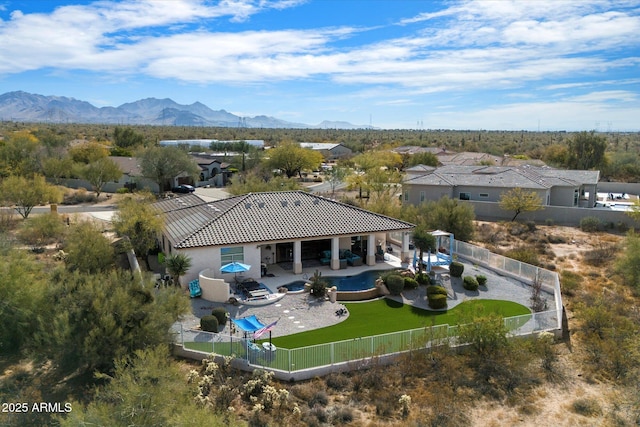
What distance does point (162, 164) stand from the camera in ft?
196

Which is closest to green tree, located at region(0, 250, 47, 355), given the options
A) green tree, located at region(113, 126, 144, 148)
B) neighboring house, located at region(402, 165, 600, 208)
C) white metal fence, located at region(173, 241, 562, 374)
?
white metal fence, located at region(173, 241, 562, 374)

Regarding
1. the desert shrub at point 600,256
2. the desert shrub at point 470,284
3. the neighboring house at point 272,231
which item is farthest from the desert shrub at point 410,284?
the desert shrub at point 600,256

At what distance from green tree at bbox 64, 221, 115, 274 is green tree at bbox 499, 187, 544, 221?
35.4 metres

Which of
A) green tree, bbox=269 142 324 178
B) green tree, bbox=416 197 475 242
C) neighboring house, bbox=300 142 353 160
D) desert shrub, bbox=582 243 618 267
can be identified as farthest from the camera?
neighboring house, bbox=300 142 353 160

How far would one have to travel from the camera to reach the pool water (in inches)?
1060

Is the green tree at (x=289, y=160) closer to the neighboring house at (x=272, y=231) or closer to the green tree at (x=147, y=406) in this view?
the neighboring house at (x=272, y=231)

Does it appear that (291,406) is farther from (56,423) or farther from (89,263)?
(89,263)

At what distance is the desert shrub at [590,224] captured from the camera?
146 feet

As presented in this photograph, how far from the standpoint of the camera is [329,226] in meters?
30.2

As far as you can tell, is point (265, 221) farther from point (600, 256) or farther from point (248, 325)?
point (600, 256)

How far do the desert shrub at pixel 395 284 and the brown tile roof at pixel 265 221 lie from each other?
4.59 meters

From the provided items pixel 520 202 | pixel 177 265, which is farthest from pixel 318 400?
pixel 520 202

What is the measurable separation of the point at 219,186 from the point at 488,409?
62648mm

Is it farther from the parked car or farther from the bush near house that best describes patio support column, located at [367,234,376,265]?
the parked car
